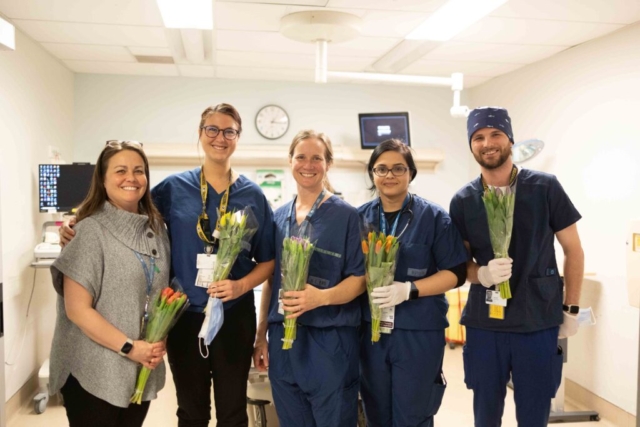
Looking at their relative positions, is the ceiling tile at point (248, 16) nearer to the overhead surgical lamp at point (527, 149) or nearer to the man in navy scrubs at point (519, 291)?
the man in navy scrubs at point (519, 291)

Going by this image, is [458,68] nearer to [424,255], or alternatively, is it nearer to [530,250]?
[530,250]

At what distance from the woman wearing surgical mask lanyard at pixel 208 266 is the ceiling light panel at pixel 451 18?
72.0 inches

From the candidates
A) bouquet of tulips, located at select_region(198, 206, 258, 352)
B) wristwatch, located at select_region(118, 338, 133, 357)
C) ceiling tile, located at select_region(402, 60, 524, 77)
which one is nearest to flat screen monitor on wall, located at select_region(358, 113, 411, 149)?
ceiling tile, located at select_region(402, 60, 524, 77)

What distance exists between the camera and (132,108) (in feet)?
18.5

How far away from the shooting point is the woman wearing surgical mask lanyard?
2.11 meters

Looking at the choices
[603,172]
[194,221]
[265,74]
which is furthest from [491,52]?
[194,221]

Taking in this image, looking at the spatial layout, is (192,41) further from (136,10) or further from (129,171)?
(129,171)

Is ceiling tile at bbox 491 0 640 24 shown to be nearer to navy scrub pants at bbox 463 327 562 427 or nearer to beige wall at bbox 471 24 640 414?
beige wall at bbox 471 24 640 414

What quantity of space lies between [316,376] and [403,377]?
351mm

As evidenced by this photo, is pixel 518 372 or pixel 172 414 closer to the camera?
pixel 518 372

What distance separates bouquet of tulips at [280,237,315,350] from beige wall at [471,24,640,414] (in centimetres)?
266

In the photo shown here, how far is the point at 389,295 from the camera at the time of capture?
2.13m

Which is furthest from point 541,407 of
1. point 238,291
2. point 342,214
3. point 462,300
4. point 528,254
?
point 462,300

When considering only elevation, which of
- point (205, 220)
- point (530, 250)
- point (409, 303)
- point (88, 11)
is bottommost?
point (409, 303)
